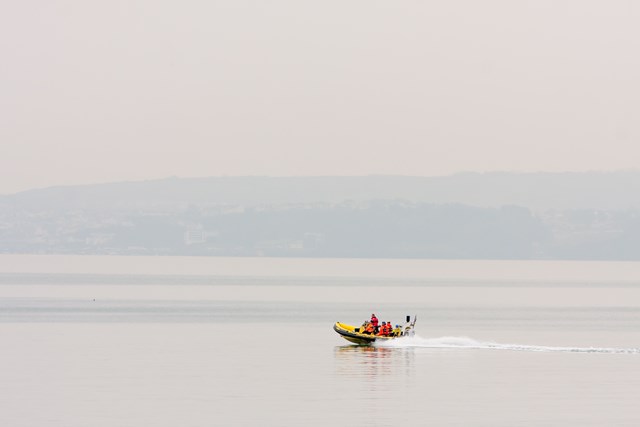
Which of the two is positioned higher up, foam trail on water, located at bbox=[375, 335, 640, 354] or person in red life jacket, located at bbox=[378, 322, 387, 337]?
person in red life jacket, located at bbox=[378, 322, 387, 337]

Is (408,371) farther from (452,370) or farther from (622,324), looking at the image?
(622,324)

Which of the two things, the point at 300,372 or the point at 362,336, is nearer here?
the point at 300,372

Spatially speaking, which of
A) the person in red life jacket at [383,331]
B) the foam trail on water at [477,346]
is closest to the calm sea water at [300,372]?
the foam trail on water at [477,346]

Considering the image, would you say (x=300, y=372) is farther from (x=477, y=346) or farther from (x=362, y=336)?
(x=477, y=346)

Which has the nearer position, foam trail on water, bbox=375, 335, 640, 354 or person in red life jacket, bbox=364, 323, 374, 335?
foam trail on water, bbox=375, 335, 640, 354

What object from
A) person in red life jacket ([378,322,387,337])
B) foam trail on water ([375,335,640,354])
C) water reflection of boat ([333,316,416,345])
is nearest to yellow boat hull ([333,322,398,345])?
water reflection of boat ([333,316,416,345])

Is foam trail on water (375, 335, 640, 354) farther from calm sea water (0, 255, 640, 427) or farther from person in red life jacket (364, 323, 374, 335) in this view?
person in red life jacket (364, 323, 374, 335)

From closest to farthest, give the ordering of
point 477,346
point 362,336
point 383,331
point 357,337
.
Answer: point 477,346 < point 383,331 < point 362,336 < point 357,337

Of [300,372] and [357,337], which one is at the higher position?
[357,337]

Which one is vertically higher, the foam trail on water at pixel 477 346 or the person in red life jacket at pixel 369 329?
the person in red life jacket at pixel 369 329

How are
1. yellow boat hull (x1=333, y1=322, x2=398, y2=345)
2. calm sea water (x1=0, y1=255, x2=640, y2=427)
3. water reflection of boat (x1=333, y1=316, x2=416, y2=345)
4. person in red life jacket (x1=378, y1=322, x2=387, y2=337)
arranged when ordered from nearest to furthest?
calm sea water (x1=0, y1=255, x2=640, y2=427), water reflection of boat (x1=333, y1=316, x2=416, y2=345), person in red life jacket (x1=378, y1=322, x2=387, y2=337), yellow boat hull (x1=333, y1=322, x2=398, y2=345)

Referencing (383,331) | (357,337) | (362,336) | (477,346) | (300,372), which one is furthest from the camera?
(357,337)

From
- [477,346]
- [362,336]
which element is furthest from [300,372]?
[477,346]

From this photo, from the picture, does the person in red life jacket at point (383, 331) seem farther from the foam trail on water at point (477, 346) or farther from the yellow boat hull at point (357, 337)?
the foam trail on water at point (477, 346)
